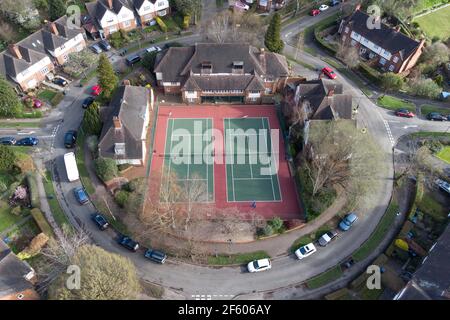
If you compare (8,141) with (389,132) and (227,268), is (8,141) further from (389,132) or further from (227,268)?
(389,132)

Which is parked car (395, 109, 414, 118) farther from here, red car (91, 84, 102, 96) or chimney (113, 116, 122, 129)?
red car (91, 84, 102, 96)

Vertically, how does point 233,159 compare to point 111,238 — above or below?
above

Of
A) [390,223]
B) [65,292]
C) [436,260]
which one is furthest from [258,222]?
[65,292]

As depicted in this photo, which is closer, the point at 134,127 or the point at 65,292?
the point at 65,292

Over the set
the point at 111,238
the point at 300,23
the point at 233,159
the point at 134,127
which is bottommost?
the point at 111,238

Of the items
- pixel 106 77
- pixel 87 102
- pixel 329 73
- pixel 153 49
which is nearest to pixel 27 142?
pixel 87 102

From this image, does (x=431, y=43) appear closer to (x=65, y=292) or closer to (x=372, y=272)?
(x=372, y=272)

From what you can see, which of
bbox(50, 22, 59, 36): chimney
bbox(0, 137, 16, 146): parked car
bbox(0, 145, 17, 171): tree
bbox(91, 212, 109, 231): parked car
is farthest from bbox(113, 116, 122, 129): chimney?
bbox(50, 22, 59, 36): chimney
